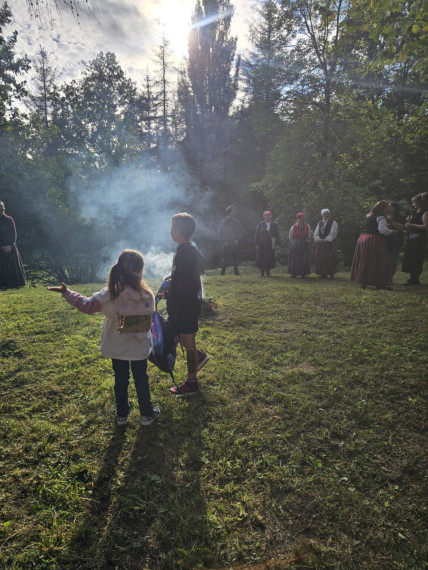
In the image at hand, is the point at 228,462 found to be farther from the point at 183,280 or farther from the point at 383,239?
the point at 383,239

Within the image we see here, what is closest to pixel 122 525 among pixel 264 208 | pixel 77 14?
pixel 77 14

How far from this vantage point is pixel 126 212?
16.8 metres

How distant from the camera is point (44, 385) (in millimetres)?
3818

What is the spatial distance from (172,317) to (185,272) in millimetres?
533

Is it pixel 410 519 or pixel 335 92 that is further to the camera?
pixel 335 92

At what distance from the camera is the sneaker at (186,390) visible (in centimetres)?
367

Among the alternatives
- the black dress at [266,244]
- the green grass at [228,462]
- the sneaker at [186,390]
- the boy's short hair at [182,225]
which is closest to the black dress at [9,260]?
the green grass at [228,462]

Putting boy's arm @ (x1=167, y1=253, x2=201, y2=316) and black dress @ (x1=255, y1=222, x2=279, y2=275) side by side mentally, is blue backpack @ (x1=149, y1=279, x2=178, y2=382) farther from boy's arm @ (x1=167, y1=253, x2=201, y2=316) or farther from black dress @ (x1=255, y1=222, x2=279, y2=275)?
black dress @ (x1=255, y1=222, x2=279, y2=275)

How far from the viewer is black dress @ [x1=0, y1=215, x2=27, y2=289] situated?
271 inches

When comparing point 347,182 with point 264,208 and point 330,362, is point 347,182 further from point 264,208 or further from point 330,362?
point 330,362

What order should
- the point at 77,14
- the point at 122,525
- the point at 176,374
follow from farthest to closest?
1. the point at 176,374
2. the point at 77,14
3. the point at 122,525

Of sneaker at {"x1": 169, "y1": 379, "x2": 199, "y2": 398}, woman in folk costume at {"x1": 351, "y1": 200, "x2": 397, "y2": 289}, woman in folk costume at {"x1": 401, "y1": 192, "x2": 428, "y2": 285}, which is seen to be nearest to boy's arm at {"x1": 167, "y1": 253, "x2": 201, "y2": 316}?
sneaker at {"x1": 169, "y1": 379, "x2": 199, "y2": 398}

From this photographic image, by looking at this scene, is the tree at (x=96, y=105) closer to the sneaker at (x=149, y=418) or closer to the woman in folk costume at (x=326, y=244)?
the woman in folk costume at (x=326, y=244)

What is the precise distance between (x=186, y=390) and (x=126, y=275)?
1.66 metres
